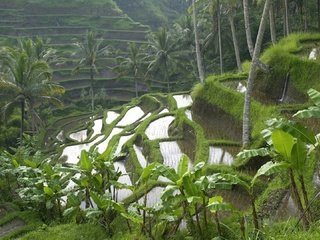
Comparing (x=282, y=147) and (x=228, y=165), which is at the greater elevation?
(x=282, y=147)

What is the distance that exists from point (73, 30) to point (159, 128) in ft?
120

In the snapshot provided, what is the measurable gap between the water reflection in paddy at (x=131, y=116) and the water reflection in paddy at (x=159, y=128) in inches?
156

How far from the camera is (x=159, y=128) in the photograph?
18672mm

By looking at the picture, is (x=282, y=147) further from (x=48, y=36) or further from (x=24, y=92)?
(x=48, y=36)

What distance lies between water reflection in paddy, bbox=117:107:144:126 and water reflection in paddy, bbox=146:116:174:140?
3.97 metres

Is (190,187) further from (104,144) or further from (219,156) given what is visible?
(104,144)

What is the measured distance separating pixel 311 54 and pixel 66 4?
46.8 meters

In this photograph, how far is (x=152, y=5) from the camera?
234ft

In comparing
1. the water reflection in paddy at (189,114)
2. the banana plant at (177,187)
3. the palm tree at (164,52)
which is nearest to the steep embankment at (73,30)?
the palm tree at (164,52)

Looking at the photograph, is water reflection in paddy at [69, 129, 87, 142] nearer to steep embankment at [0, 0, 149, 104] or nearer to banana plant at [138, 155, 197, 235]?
steep embankment at [0, 0, 149, 104]

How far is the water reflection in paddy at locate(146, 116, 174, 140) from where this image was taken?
17345 mm

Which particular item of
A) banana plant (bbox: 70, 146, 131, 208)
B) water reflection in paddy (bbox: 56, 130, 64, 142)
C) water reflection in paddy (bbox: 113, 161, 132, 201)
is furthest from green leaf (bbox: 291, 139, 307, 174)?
water reflection in paddy (bbox: 56, 130, 64, 142)

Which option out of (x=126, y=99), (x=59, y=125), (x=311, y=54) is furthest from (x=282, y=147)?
(x=126, y=99)

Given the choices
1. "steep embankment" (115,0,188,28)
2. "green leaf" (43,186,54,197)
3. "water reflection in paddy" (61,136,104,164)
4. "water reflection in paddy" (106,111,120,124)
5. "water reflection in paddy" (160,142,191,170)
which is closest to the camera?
"green leaf" (43,186,54,197)
